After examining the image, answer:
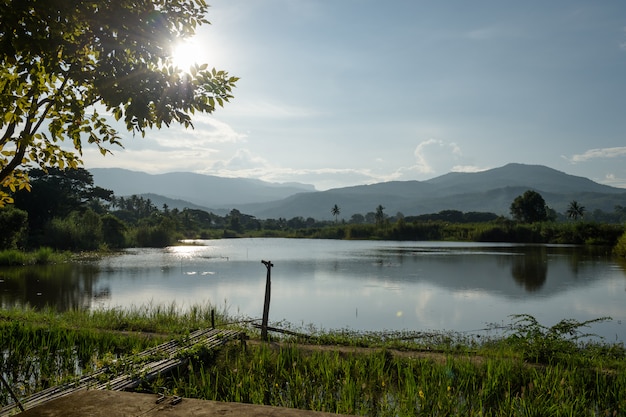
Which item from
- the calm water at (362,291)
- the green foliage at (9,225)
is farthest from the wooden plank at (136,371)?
the green foliage at (9,225)

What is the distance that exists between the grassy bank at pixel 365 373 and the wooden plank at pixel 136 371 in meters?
0.19

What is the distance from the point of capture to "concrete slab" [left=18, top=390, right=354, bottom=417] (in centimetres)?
185

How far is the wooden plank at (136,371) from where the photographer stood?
229 inches

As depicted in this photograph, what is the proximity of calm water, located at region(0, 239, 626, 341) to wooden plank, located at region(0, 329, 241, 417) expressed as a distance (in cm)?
755

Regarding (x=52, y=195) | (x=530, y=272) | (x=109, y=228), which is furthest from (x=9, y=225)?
(x=530, y=272)

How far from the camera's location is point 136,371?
677cm

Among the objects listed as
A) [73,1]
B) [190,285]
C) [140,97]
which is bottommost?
[190,285]

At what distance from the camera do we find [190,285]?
25312mm

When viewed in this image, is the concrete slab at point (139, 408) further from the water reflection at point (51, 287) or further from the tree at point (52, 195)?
the tree at point (52, 195)

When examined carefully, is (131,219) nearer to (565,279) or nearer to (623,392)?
(565,279)

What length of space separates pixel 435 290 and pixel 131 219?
91.9m

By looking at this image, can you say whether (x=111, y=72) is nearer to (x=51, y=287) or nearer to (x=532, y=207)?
(x=51, y=287)

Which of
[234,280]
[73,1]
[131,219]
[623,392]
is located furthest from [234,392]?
[131,219]

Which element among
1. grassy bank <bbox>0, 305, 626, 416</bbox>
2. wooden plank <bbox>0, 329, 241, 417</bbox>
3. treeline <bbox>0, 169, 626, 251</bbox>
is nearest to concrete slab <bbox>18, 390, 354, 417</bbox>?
wooden plank <bbox>0, 329, 241, 417</bbox>
